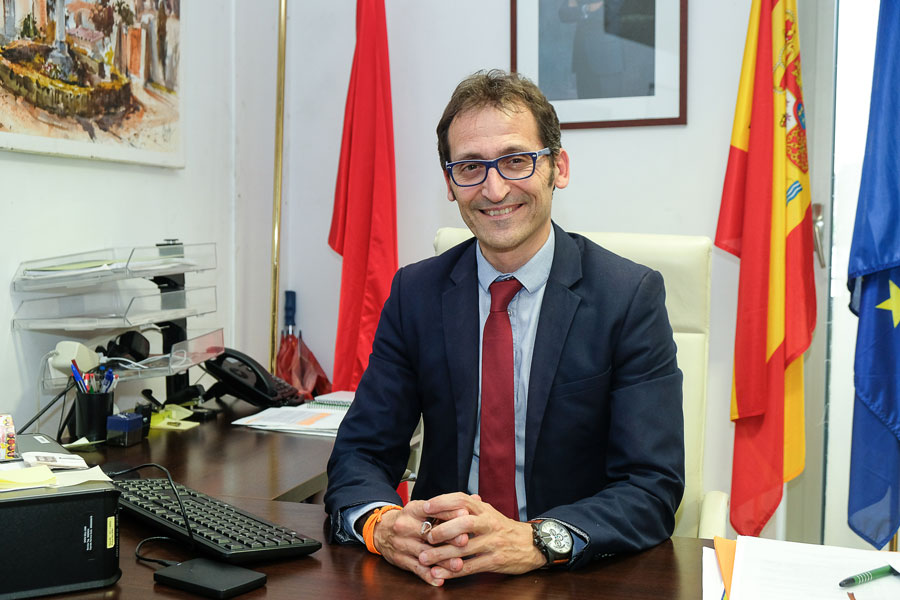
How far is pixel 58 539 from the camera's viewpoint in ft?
3.13

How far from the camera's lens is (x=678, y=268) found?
1.64m

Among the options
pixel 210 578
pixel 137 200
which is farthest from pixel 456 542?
pixel 137 200

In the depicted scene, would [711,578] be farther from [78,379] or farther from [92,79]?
[92,79]

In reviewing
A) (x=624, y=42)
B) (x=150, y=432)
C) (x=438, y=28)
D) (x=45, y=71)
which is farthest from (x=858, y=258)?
(x=45, y=71)

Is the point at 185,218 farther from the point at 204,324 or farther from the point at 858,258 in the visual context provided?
the point at 858,258

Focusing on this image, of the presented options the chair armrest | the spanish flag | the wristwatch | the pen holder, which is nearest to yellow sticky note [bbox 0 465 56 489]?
the wristwatch

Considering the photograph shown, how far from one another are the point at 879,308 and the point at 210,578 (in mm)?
1833

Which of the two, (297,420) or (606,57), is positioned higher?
(606,57)

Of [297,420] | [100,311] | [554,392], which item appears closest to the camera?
[554,392]

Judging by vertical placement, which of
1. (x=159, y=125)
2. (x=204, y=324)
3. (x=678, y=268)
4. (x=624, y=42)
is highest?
(x=624, y=42)

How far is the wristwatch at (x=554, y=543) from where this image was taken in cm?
107

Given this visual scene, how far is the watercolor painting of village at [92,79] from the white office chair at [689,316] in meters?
1.24

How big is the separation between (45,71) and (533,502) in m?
1.40

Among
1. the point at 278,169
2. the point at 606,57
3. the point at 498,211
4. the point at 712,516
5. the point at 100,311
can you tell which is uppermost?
the point at 606,57
